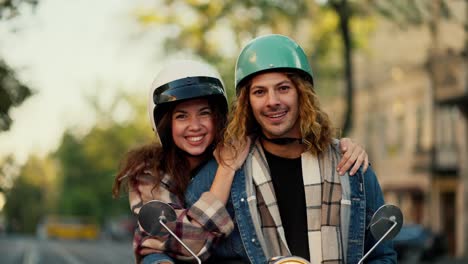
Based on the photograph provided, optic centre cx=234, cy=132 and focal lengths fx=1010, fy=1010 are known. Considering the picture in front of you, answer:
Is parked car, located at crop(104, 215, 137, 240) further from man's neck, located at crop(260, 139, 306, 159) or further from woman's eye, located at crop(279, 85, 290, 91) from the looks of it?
woman's eye, located at crop(279, 85, 290, 91)

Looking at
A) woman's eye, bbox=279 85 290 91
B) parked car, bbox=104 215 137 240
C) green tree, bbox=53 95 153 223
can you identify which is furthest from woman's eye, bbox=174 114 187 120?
green tree, bbox=53 95 153 223

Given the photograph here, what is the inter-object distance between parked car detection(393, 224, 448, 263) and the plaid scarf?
25862mm

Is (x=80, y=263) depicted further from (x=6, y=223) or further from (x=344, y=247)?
(x=6, y=223)

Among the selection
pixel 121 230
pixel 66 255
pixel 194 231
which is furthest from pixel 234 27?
pixel 121 230

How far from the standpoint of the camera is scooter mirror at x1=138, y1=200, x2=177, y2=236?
420 centimetres

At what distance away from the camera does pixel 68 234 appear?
210 feet

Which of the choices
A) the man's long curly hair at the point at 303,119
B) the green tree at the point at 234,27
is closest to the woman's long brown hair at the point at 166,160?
the man's long curly hair at the point at 303,119

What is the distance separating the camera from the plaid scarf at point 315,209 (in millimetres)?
4305

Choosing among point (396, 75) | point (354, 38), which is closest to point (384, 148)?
point (396, 75)

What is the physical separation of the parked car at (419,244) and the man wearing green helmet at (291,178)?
25.8 metres

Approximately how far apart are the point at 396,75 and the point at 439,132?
5.34 m

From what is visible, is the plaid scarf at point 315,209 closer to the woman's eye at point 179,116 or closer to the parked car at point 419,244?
the woman's eye at point 179,116

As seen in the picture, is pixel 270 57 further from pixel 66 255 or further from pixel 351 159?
pixel 66 255

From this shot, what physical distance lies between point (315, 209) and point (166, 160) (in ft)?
3.00
